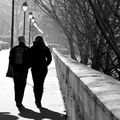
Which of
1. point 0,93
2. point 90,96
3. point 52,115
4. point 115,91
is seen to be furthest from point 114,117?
point 0,93

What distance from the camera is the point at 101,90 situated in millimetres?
4070

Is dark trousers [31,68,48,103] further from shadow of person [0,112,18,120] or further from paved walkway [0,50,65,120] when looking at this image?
shadow of person [0,112,18,120]

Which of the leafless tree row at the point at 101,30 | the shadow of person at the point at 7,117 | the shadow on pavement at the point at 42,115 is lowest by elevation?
the shadow on pavement at the point at 42,115

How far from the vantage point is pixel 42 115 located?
9289 millimetres

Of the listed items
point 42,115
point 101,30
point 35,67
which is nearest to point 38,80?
point 35,67

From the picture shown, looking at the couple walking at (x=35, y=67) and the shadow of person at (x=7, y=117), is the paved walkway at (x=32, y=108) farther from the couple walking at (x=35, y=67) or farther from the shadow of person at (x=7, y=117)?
the couple walking at (x=35, y=67)

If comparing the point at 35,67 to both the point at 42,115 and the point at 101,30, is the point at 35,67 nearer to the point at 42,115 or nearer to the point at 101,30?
the point at 42,115

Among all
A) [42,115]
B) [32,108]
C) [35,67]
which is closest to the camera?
[42,115]

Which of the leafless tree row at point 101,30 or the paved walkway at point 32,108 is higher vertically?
the leafless tree row at point 101,30

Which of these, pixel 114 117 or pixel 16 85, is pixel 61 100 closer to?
pixel 16 85

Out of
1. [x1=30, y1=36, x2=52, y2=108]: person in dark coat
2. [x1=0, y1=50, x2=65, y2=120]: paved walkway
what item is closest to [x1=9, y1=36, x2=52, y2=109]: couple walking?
[x1=30, y1=36, x2=52, y2=108]: person in dark coat

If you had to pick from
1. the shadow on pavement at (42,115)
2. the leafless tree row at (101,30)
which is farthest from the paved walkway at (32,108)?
the leafless tree row at (101,30)

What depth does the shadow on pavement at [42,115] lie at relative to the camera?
902 cm

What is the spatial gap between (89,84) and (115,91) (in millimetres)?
862
